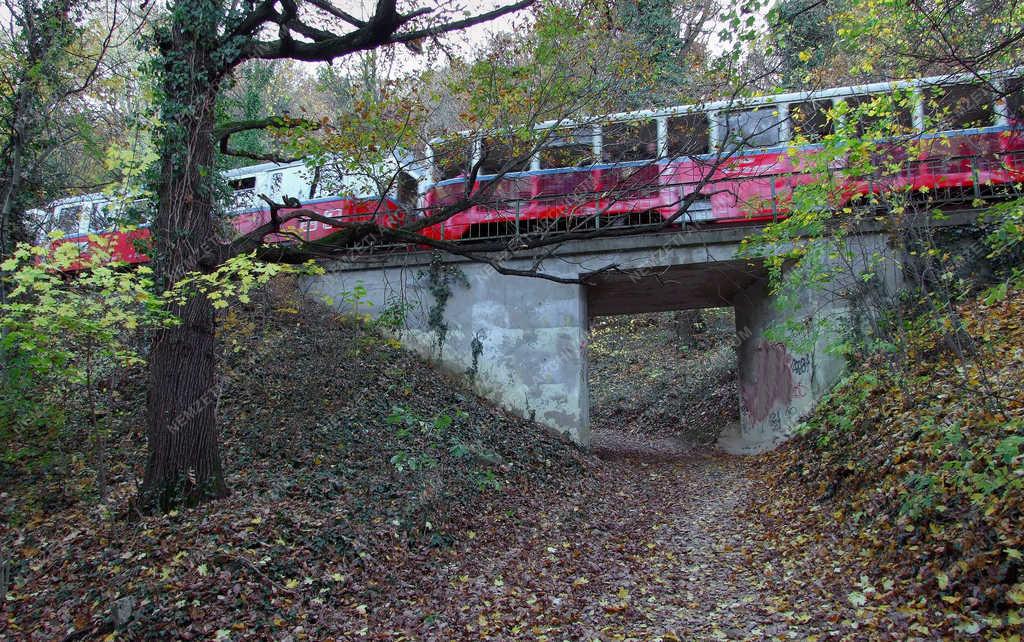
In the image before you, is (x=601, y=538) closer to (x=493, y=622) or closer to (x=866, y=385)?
(x=493, y=622)

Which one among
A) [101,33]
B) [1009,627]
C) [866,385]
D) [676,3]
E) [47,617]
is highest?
[676,3]

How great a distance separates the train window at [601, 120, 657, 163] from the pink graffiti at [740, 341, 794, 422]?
14.7ft

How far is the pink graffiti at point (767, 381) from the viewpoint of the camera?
37.5 ft

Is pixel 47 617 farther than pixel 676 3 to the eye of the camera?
No

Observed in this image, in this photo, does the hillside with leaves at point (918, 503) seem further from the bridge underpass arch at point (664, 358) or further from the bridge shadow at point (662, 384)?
the bridge shadow at point (662, 384)

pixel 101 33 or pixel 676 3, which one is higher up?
pixel 676 3

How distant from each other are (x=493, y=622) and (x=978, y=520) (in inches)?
143

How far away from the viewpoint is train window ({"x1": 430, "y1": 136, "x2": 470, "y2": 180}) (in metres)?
9.01

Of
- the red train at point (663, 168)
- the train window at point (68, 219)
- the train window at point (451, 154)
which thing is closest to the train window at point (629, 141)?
the red train at point (663, 168)

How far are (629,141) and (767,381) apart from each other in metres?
5.63

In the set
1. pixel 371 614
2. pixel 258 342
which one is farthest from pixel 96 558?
pixel 258 342

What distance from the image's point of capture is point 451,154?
368 inches

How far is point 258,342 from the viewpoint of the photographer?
1100 cm

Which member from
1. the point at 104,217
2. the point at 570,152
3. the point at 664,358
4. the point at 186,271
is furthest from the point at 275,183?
the point at 664,358
